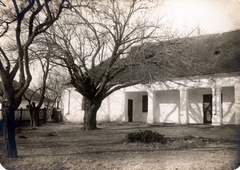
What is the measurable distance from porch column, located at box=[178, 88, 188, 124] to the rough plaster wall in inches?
37.1

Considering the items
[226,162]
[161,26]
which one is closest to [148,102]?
[161,26]

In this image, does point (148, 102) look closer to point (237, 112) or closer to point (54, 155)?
point (237, 112)

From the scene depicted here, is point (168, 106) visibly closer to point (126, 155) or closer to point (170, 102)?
point (170, 102)

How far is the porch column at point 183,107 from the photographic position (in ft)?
57.0

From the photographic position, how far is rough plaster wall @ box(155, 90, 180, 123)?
1872cm

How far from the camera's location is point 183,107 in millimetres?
17547

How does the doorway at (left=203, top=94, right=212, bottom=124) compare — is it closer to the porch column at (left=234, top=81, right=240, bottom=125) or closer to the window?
the porch column at (left=234, top=81, right=240, bottom=125)

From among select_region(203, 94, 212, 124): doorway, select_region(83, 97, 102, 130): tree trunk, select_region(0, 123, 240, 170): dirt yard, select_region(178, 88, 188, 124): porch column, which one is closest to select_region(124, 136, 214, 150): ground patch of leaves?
select_region(0, 123, 240, 170): dirt yard

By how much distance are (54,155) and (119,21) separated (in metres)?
7.19

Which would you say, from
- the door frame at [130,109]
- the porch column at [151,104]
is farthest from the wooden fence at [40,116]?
the porch column at [151,104]

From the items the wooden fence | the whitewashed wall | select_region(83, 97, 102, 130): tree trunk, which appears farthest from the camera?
the wooden fence

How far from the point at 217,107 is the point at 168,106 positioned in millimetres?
4263

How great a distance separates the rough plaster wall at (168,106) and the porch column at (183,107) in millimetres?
941

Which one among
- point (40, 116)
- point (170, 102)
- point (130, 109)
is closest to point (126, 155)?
point (170, 102)
